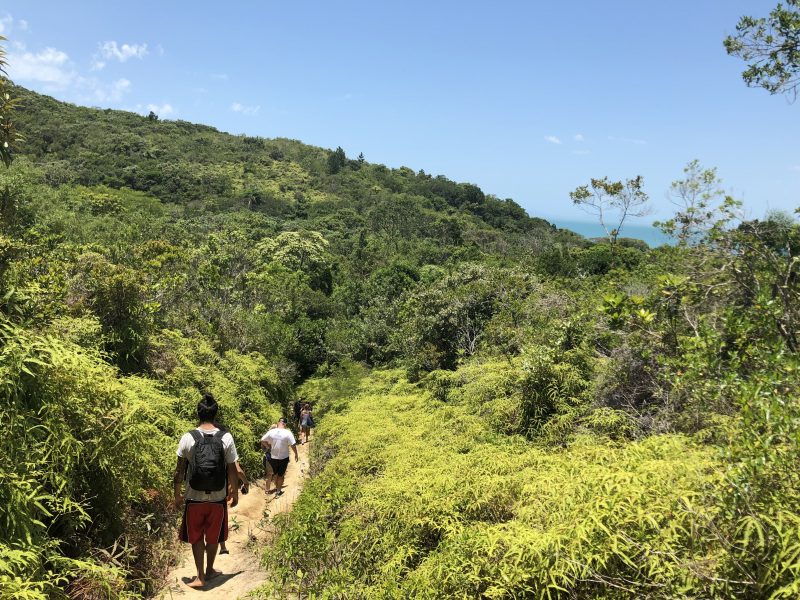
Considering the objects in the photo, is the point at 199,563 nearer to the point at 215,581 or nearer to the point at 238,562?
the point at 215,581

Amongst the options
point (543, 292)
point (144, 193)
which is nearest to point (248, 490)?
point (543, 292)

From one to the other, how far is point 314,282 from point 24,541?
34.6m

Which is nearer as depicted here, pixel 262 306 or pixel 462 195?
pixel 262 306

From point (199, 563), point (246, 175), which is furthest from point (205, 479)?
point (246, 175)

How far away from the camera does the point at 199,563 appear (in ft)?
14.4

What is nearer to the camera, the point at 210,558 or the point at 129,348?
the point at 210,558

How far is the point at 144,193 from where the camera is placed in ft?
216

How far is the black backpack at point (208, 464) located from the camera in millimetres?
4117

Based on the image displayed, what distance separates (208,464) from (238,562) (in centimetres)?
191

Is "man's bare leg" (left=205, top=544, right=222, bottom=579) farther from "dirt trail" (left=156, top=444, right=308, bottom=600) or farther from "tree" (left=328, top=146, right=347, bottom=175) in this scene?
"tree" (left=328, top=146, right=347, bottom=175)

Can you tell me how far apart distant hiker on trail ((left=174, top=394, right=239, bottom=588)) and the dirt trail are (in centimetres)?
24

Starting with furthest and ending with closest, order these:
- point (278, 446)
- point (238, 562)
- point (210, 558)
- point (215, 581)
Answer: point (278, 446)
point (238, 562)
point (215, 581)
point (210, 558)

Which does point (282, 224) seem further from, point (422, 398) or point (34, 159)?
point (422, 398)

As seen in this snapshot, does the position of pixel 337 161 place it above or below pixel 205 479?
above
